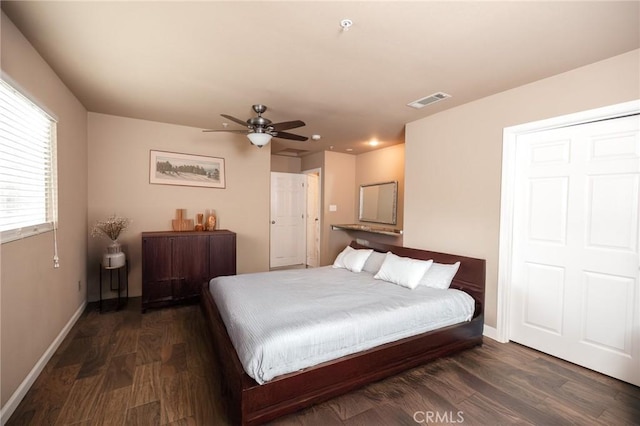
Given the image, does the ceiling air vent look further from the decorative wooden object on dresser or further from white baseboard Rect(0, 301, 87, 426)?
white baseboard Rect(0, 301, 87, 426)

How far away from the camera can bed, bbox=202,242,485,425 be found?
64.3 inches

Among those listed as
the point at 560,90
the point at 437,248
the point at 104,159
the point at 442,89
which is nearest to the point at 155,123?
the point at 104,159

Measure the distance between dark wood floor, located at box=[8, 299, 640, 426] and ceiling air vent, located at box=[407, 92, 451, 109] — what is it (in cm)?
252

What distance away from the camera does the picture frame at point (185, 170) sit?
397 cm

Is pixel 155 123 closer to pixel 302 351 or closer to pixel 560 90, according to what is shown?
pixel 302 351

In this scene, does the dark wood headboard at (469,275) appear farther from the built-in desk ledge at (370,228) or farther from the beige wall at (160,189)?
the beige wall at (160,189)

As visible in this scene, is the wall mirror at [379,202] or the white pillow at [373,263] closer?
the white pillow at [373,263]

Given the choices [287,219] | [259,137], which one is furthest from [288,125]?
[287,219]

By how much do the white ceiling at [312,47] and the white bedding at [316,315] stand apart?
6.43ft

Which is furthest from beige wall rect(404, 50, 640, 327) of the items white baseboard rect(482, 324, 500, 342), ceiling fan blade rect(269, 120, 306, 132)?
ceiling fan blade rect(269, 120, 306, 132)

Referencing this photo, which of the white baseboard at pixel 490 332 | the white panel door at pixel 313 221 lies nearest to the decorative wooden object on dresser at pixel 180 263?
the white panel door at pixel 313 221

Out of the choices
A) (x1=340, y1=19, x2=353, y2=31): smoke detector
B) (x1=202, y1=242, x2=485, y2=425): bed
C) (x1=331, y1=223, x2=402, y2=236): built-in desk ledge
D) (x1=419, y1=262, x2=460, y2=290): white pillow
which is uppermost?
(x1=340, y1=19, x2=353, y2=31): smoke detector

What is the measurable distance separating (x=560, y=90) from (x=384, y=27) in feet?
5.85

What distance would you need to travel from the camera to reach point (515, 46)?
200 centimetres
